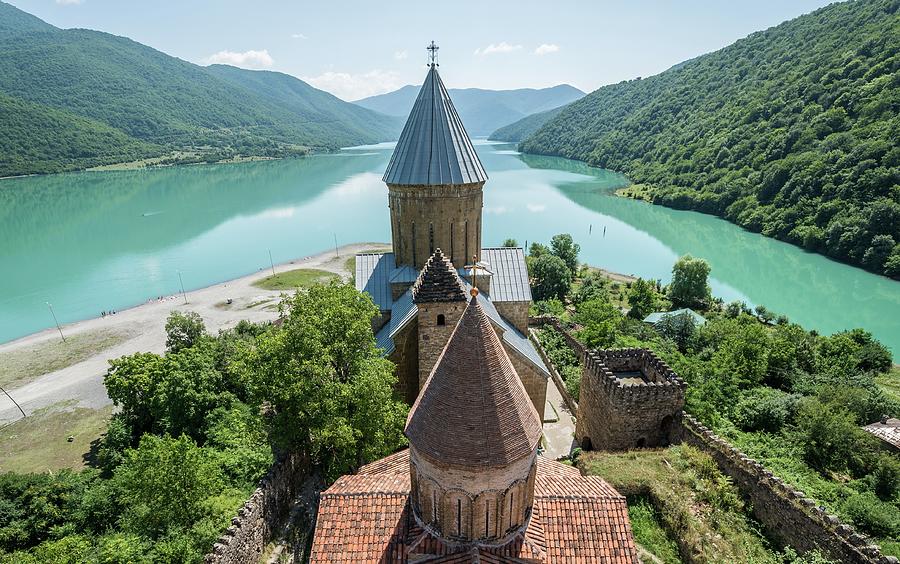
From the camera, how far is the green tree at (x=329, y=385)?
10.6 meters

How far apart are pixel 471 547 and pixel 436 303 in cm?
599

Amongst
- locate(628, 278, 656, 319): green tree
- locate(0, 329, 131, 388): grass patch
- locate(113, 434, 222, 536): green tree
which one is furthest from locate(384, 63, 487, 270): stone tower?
locate(0, 329, 131, 388): grass patch

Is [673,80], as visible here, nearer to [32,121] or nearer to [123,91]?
A: [32,121]

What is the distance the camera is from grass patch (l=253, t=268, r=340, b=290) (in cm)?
4044

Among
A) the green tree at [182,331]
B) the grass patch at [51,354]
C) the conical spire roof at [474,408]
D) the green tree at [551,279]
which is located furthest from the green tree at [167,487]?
the green tree at [551,279]

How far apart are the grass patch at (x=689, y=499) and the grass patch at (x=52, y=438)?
19720 mm

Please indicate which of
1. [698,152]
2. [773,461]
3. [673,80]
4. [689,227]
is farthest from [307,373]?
[673,80]

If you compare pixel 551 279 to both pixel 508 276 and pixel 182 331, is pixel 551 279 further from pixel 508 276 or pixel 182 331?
pixel 182 331

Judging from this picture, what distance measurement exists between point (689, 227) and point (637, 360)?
168ft

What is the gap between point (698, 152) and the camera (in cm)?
7406

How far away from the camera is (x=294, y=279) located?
139ft

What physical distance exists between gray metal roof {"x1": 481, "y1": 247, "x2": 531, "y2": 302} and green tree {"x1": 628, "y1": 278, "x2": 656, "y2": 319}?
1719 cm

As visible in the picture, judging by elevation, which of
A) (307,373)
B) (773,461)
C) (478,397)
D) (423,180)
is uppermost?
(423,180)

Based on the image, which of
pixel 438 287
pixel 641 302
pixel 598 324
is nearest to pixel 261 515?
pixel 438 287
